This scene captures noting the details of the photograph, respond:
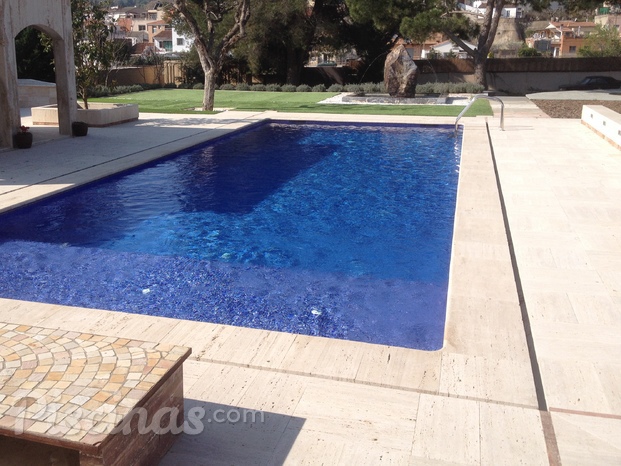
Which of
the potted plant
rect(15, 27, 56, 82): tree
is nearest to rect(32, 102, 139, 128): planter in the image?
the potted plant

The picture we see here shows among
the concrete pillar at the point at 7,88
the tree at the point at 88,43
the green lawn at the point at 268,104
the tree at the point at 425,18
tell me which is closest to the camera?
the concrete pillar at the point at 7,88

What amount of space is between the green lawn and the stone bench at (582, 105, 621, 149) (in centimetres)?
400

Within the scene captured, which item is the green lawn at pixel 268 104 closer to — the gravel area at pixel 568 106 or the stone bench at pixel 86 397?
the gravel area at pixel 568 106

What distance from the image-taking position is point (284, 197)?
10414mm

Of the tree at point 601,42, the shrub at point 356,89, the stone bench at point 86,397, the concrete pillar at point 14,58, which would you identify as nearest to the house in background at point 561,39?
the tree at point 601,42

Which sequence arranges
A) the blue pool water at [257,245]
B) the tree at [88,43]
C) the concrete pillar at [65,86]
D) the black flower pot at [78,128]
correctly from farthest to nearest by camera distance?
the tree at [88,43]
the black flower pot at [78,128]
the concrete pillar at [65,86]
the blue pool water at [257,245]

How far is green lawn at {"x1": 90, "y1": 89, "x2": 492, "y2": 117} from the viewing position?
2128 centimetres

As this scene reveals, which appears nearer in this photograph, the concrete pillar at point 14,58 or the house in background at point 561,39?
the concrete pillar at point 14,58

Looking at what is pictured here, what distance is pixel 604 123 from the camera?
1482 cm

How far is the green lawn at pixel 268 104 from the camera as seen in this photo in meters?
21.3

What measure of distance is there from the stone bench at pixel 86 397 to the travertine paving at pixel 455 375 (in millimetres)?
361

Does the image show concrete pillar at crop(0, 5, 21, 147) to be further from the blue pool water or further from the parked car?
the parked car

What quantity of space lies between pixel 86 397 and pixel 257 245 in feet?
17.1

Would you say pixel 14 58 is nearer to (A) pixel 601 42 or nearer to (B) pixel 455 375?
(B) pixel 455 375
